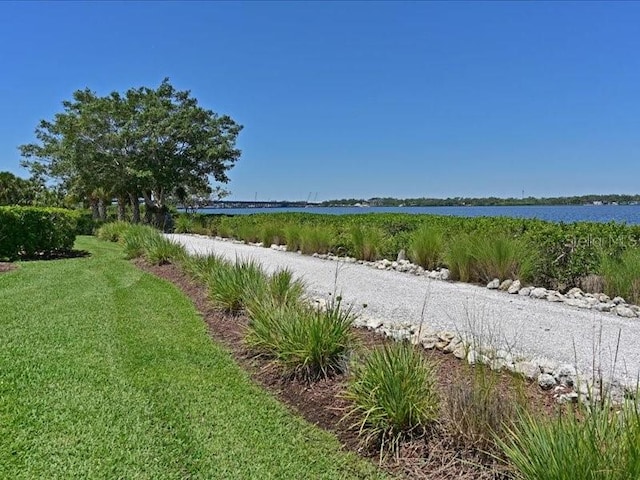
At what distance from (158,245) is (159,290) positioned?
325cm

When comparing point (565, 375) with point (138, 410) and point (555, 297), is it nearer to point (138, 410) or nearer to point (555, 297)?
point (138, 410)

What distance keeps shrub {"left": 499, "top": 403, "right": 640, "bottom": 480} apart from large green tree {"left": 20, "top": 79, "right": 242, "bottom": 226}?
23.9 meters

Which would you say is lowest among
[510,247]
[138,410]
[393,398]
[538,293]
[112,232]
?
[138,410]

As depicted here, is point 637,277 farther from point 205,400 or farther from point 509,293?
point 205,400

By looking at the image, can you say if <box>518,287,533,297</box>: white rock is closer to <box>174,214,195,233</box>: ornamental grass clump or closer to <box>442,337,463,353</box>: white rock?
<box>442,337,463,353</box>: white rock

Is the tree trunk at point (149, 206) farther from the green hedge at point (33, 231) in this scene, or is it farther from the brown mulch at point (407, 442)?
the brown mulch at point (407, 442)

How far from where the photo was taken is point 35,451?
2908mm

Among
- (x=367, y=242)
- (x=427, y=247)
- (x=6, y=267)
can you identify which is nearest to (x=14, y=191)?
(x=6, y=267)

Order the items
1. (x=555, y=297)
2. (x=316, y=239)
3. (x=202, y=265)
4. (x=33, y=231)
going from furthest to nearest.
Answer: (x=316, y=239), (x=33, y=231), (x=202, y=265), (x=555, y=297)

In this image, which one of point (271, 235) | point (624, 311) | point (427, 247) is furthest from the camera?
point (271, 235)

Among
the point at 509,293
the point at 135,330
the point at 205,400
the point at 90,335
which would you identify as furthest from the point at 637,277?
the point at 90,335

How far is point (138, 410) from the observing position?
3.48 meters

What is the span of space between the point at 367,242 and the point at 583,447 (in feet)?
29.6

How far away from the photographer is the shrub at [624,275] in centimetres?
638
